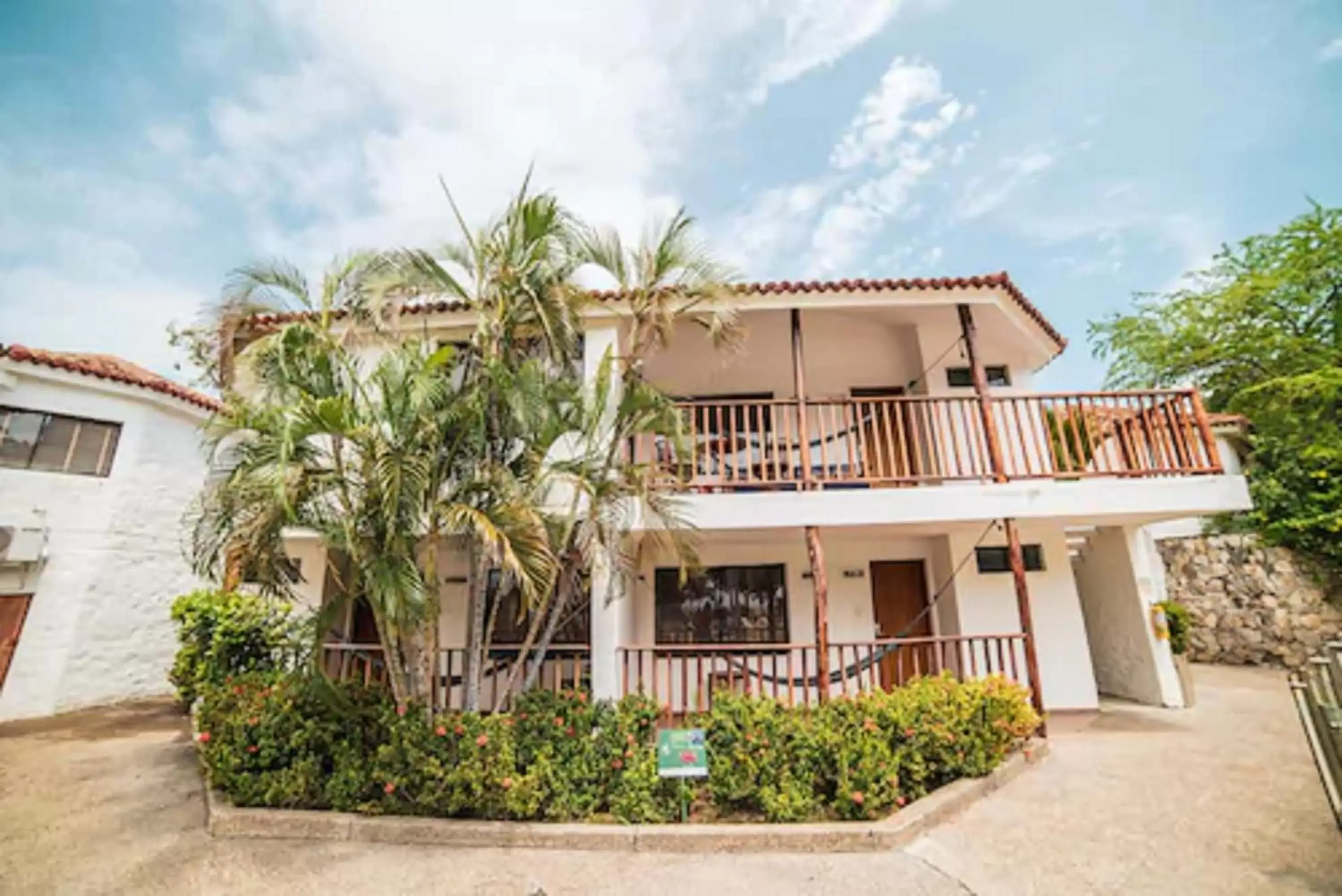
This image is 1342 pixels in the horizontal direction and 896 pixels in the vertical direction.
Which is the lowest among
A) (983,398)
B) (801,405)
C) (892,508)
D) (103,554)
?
(103,554)

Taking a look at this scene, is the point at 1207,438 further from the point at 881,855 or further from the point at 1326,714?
the point at 881,855

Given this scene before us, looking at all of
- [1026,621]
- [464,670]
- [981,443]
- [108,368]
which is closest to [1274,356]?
[981,443]

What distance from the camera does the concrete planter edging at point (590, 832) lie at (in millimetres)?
4840

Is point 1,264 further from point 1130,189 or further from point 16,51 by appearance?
point 1130,189

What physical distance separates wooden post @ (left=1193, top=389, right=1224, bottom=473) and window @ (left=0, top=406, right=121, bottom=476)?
710 inches

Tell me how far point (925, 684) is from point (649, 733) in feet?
10.2

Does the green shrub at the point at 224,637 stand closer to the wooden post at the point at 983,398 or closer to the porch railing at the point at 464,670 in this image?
the porch railing at the point at 464,670

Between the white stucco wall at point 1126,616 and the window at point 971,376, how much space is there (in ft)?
9.82

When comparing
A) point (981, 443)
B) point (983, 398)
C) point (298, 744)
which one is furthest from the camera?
point (981, 443)

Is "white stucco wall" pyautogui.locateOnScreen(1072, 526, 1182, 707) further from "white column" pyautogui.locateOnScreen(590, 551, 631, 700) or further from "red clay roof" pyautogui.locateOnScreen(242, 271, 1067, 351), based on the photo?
"white column" pyautogui.locateOnScreen(590, 551, 631, 700)

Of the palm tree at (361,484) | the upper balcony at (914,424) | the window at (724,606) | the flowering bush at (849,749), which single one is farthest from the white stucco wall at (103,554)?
the flowering bush at (849,749)

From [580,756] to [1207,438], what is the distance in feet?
28.4

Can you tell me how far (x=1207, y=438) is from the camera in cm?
750

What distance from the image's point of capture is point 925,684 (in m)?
6.44
